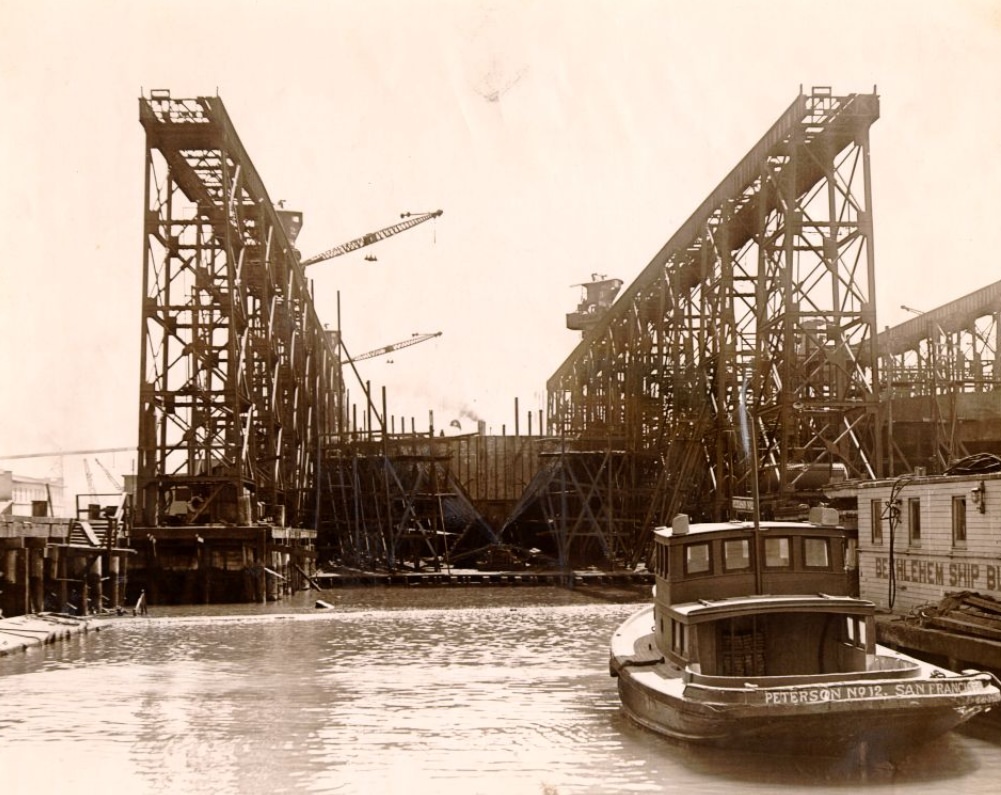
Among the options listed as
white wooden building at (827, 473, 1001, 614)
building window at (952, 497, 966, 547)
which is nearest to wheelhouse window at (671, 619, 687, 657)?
white wooden building at (827, 473, 1001, 614)

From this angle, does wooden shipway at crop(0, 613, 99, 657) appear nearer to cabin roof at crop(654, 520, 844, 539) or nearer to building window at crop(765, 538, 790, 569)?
cabin roof at crop(654, 520, 844, 539)

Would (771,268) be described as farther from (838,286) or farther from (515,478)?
(515,478)

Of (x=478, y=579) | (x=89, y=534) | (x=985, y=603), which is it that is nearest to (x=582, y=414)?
(x=478, y=579)

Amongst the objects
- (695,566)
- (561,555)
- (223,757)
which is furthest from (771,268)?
(223,757)

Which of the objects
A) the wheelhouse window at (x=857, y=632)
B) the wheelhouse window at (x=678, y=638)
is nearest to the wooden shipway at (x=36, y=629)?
the wheelhouse window at (x=678, y=638)

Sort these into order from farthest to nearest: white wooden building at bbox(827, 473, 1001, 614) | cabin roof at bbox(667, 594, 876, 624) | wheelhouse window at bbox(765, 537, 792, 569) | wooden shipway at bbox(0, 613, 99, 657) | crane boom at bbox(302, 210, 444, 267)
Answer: crane boom at bbox(302, 210, 444, 267) → wooden shipway at bbox(0, 613, 99, 657) → white wooden building at bbox(827, 473, 1001, 614) → wheelhouse window at bbox(765, 537, 792, 569) → cabin roof at bbox(667, 594, 876, 624)

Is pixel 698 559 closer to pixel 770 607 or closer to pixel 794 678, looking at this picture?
pixel 770 607
